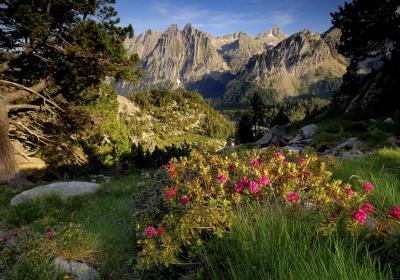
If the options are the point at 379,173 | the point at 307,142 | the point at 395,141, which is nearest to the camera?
the point at 379,173

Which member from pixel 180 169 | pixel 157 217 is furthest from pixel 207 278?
pixel 180 169

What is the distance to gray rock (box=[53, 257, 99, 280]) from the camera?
449 centimetres

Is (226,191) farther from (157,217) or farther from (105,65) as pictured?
(105,65)

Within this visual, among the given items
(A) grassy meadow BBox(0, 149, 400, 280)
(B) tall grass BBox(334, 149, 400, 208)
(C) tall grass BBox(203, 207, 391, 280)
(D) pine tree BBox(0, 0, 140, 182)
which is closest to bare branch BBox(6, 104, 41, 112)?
(D) pine tree BBox(0, 0, 140, 182)

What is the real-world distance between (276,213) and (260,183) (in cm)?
65

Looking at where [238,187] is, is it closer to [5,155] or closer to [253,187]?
[253,187]

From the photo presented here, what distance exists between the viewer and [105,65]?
17141 mm

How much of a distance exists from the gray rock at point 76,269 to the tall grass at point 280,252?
2068 millimetres

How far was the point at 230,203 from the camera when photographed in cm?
454

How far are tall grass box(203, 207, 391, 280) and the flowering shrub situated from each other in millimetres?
199

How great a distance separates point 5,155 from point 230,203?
53.8 feet

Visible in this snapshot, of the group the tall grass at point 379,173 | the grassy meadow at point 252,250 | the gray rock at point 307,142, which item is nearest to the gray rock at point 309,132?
the gray rock at point 307,142

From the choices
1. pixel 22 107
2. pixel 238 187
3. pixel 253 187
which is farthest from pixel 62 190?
pixel 22 107

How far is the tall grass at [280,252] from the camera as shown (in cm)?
259
